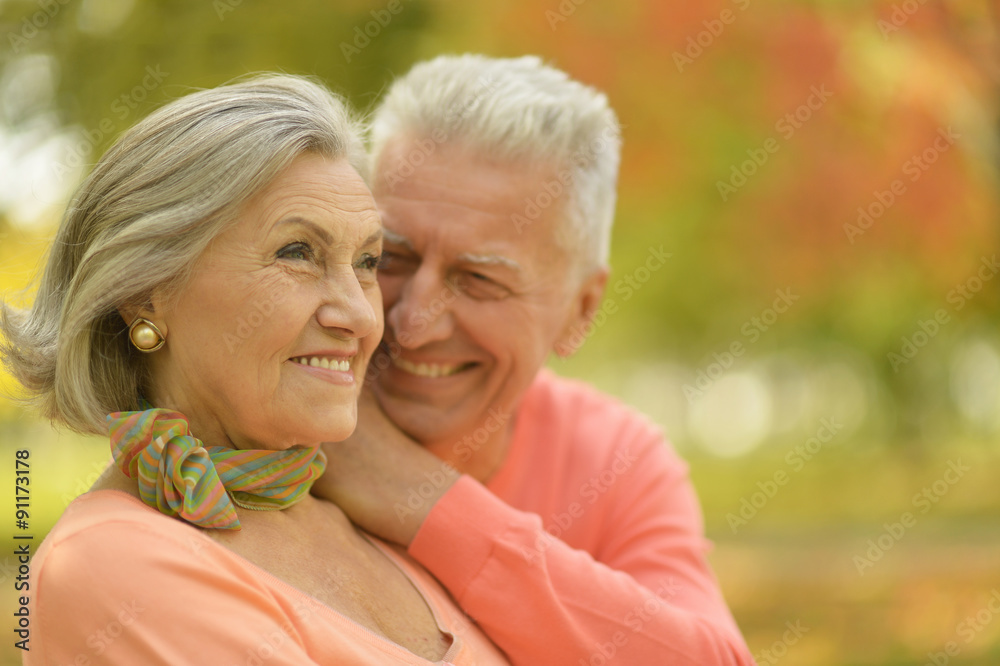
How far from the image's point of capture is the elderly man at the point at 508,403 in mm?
2479

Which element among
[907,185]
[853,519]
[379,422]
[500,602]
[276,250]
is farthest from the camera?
[853,519]

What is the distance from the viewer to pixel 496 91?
2.82 metres

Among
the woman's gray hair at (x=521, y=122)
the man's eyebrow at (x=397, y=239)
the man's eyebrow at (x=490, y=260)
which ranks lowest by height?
the man's eyebrow at (x=397, y=239)

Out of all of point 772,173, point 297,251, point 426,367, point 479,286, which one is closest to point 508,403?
point 426,367

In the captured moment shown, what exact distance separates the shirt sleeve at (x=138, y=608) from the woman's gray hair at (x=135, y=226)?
15.4 inches

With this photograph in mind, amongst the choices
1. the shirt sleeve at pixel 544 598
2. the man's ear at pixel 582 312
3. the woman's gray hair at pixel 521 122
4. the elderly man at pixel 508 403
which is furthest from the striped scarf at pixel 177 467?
the man's ear at pixel 582 312

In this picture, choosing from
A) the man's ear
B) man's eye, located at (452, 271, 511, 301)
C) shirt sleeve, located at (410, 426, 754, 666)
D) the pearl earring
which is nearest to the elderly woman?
the pearl earring

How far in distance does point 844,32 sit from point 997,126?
1212 millimetres

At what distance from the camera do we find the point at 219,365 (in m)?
2.01

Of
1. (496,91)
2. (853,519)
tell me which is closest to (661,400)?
(853,519)

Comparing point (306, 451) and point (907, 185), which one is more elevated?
point (907, 185)

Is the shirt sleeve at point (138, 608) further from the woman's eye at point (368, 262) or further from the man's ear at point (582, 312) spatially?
the man's ear at point (582, 312)

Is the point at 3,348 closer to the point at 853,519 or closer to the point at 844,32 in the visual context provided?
the point at 844,32

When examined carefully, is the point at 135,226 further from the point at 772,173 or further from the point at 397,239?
the point at 772,173
